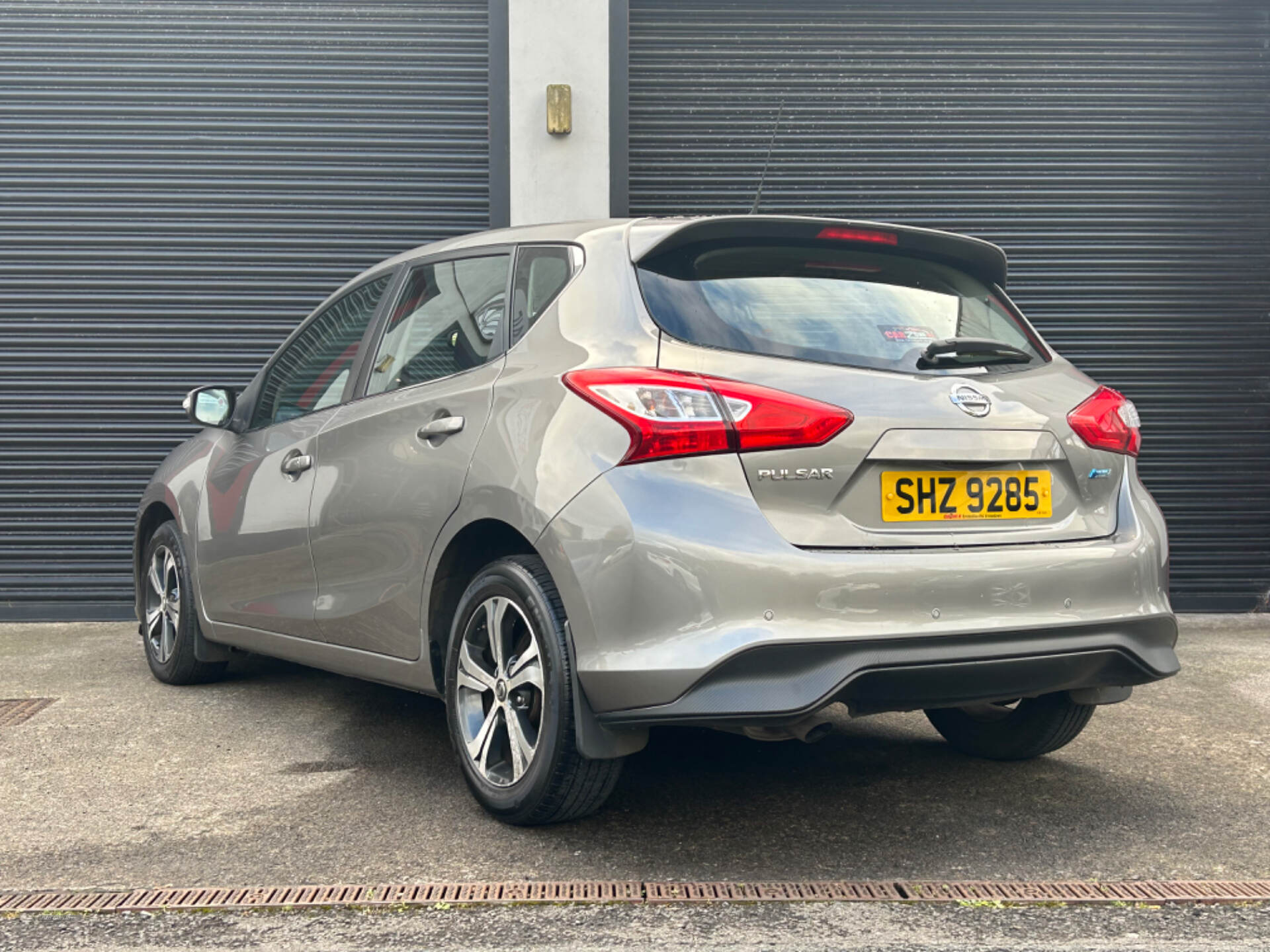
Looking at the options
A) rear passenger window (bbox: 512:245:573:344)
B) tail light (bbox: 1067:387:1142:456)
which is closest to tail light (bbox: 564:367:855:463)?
rear passenger window (bbox: 512:245:573:344)

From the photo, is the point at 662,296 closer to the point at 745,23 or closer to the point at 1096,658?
the point at 1096,658

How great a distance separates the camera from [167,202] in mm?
7926

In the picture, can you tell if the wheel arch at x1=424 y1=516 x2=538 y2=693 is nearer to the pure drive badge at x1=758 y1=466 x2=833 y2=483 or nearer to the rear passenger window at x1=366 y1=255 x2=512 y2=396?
the rear passenger window at x1=366 y1=255 x2=512 y2=396

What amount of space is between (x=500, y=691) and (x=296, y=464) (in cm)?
154

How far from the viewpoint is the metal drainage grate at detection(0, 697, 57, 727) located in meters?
5.02

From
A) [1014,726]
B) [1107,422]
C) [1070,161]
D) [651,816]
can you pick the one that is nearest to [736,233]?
[1107,422]

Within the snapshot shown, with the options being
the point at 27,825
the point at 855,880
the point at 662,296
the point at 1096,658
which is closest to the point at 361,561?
the point at 27,825

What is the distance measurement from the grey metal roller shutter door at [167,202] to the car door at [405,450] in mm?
3780

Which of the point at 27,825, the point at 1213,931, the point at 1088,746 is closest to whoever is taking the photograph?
the point at 1213,931

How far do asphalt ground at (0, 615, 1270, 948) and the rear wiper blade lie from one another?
4.10ft

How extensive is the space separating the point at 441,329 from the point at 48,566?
191 inches

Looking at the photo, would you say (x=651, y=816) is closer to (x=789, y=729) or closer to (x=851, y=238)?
(x=789, y=729)

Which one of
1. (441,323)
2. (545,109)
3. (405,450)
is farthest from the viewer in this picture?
(545,109)

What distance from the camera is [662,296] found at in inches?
132
